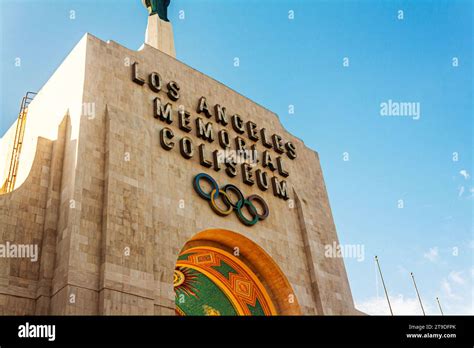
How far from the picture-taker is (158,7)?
102ft

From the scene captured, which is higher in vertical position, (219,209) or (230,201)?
(230,201)

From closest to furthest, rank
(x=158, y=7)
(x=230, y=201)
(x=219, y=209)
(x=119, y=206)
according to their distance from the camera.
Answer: (x=119, y=206)
(x=219, y=209)
(x=230, y=201)
(x=158, y=7)

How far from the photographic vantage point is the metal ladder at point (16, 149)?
72.2 feet

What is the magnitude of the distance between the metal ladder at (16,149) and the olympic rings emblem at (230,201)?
7.39m

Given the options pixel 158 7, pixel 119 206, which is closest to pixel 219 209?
pixel 119 206

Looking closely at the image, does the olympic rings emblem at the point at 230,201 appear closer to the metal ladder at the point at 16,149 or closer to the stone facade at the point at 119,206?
the stone facade at the point at 119,206

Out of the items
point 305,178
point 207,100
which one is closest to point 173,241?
point 207,100

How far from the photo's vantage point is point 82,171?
1794 centimetres

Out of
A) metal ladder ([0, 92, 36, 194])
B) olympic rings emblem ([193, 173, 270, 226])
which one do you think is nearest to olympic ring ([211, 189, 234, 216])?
olympic rings emblem ([193, 173, 270, 226])

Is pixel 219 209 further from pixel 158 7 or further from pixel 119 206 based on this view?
pixel 158 7

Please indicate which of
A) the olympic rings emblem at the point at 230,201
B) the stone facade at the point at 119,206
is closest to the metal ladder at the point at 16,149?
the stone facade at the point at 119,206

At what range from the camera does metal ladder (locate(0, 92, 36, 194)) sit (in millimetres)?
22016

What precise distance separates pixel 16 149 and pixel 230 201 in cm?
949

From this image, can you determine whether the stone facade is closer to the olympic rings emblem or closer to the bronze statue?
the olympic rings emblem
